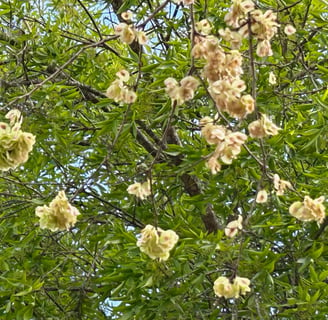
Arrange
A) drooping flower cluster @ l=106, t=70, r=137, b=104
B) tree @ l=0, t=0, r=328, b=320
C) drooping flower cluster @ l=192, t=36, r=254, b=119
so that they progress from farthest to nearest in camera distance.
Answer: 1. tree @ l=0, t=0, r=328, b=320
2. drooping flower cluster @ l=106, t=70, r=137, b=104
3. drooping flower cluster @ l=192, t=36, r=254, b=119

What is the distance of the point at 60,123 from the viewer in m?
2.27

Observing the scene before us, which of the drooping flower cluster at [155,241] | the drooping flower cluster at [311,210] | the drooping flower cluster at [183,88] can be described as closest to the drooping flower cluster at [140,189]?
the drooping flower cluster at [155,241]

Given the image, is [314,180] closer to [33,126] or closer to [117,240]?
[117,240]

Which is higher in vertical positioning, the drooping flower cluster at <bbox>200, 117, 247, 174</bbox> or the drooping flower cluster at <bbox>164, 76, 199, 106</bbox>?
the drooping flower cluster at <bbox>164, 76, 199, 106</bbox>

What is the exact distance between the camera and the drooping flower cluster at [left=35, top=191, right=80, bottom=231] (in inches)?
46.2

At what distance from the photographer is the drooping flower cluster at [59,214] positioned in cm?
117

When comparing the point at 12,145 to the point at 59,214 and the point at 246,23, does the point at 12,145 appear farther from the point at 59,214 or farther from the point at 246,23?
the point at 246,23

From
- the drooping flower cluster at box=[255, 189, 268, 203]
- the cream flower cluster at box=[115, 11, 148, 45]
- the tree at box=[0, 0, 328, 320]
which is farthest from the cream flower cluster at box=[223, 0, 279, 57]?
the tree at box=[0, 0, 328, 320]

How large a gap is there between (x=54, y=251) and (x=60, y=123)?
0.45 meters

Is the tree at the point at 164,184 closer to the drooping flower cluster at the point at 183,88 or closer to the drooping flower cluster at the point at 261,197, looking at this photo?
the drooping flower cluster at the point at 261,197

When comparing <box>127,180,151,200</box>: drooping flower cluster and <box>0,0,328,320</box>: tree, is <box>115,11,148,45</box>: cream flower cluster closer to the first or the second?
<box>127,180,151,200</box>: drooping flower cluster

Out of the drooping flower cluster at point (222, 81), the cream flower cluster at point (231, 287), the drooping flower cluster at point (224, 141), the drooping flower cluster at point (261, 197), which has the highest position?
the drooping flower cluster at point (222, 81)

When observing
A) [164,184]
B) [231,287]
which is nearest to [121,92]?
[231,287]

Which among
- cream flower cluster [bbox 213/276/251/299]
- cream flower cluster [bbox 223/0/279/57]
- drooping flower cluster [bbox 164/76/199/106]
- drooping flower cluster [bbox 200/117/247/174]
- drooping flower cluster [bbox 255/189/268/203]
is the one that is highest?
cream flower cluster [bbox 223/0/279/57]
